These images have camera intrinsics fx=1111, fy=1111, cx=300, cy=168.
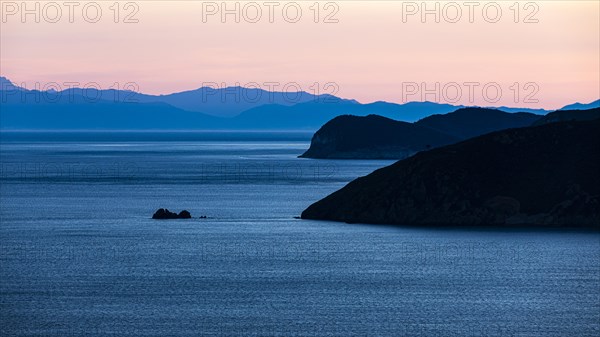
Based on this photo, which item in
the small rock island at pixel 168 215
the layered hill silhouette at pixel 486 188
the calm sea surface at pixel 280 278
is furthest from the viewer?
the small rock island at pixel 168 215

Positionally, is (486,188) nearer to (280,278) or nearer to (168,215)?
(168,215)

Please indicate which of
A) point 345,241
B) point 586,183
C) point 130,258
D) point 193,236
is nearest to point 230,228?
point 193,236

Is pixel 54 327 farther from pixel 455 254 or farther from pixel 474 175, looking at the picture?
pixel 474 175

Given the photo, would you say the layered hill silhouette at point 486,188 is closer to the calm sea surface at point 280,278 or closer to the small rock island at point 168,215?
the calm sea surface at point 280,278

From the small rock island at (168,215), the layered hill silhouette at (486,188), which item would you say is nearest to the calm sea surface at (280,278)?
the small rock island at (168,215)

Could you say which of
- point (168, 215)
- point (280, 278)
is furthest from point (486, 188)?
point (280, 278)

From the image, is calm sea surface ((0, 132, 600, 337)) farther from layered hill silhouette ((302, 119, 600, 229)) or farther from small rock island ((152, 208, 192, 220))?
layered hill silhouette ((302, 119, 600, 229))
